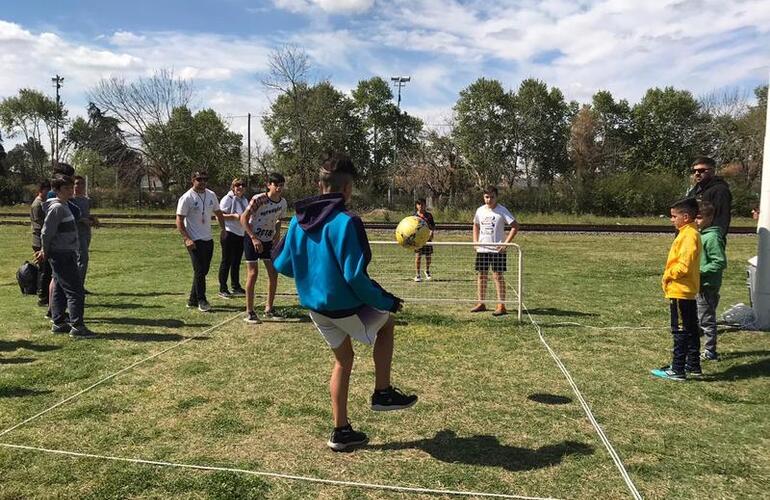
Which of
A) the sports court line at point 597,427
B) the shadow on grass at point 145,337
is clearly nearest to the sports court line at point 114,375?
the shadow on grass at point 145,337

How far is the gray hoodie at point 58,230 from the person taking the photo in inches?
277

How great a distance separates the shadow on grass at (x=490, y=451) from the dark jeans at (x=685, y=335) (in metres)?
2.17

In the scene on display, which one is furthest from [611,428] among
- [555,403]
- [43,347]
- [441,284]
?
[441,284]

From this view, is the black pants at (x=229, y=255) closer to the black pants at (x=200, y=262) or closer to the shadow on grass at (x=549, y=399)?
the black pants at (x=200, y=262)

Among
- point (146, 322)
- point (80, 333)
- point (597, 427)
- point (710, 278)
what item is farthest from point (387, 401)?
point (146, 322)

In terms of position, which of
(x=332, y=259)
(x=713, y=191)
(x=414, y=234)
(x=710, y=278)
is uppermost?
(x=713, y=191)

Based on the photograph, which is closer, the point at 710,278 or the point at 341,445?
the point at 341,445

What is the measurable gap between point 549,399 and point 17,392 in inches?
195

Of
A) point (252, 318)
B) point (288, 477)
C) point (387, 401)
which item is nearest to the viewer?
point (288, 477)

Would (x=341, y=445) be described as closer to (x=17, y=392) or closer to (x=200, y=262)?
(x=17, y=392)

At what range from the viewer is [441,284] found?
1194 cm

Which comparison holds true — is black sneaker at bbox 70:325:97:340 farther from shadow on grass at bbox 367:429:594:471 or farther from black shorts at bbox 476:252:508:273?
black shorts at bbox 476:252:508:273

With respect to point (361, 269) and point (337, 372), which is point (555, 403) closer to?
point (337, 372)

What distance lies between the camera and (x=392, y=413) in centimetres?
500
